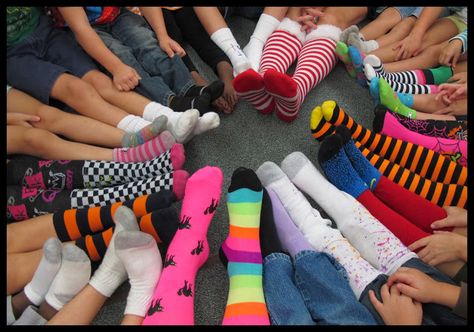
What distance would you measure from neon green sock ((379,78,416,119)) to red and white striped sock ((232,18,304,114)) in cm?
24

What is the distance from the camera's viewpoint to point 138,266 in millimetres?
714

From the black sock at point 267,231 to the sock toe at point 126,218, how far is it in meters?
0.25

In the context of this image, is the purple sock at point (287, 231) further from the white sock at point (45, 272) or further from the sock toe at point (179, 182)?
the white sock at point (45, 272)

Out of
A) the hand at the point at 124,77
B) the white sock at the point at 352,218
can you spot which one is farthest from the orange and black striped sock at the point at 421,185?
the hand at the point at 124,77

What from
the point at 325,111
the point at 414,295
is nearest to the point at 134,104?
the point at 325,111

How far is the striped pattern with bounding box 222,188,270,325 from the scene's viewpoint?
26.6 inches

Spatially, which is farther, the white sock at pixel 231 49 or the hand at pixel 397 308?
the white sock at pixel 231 49

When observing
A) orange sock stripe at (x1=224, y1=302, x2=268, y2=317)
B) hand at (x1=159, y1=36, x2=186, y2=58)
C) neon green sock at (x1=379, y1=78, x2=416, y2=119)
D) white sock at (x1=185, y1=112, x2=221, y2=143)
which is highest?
hand at (x1=159, y1=36, x2=186, y2=58)

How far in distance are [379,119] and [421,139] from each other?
10 centimetres

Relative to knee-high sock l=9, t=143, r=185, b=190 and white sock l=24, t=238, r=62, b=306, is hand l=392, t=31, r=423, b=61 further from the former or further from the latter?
white sock l=24, t=238, r=62, b=306

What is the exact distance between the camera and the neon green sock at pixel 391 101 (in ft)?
2.96

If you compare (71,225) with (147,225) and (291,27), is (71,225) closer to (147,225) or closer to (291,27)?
(147,225)

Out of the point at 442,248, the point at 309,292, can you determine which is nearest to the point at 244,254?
the point at 309,292

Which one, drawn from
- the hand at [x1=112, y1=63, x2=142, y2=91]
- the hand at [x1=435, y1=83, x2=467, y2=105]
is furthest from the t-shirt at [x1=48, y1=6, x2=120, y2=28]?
the hand at [x1=435, y1=83, x2=467, y2=105]
